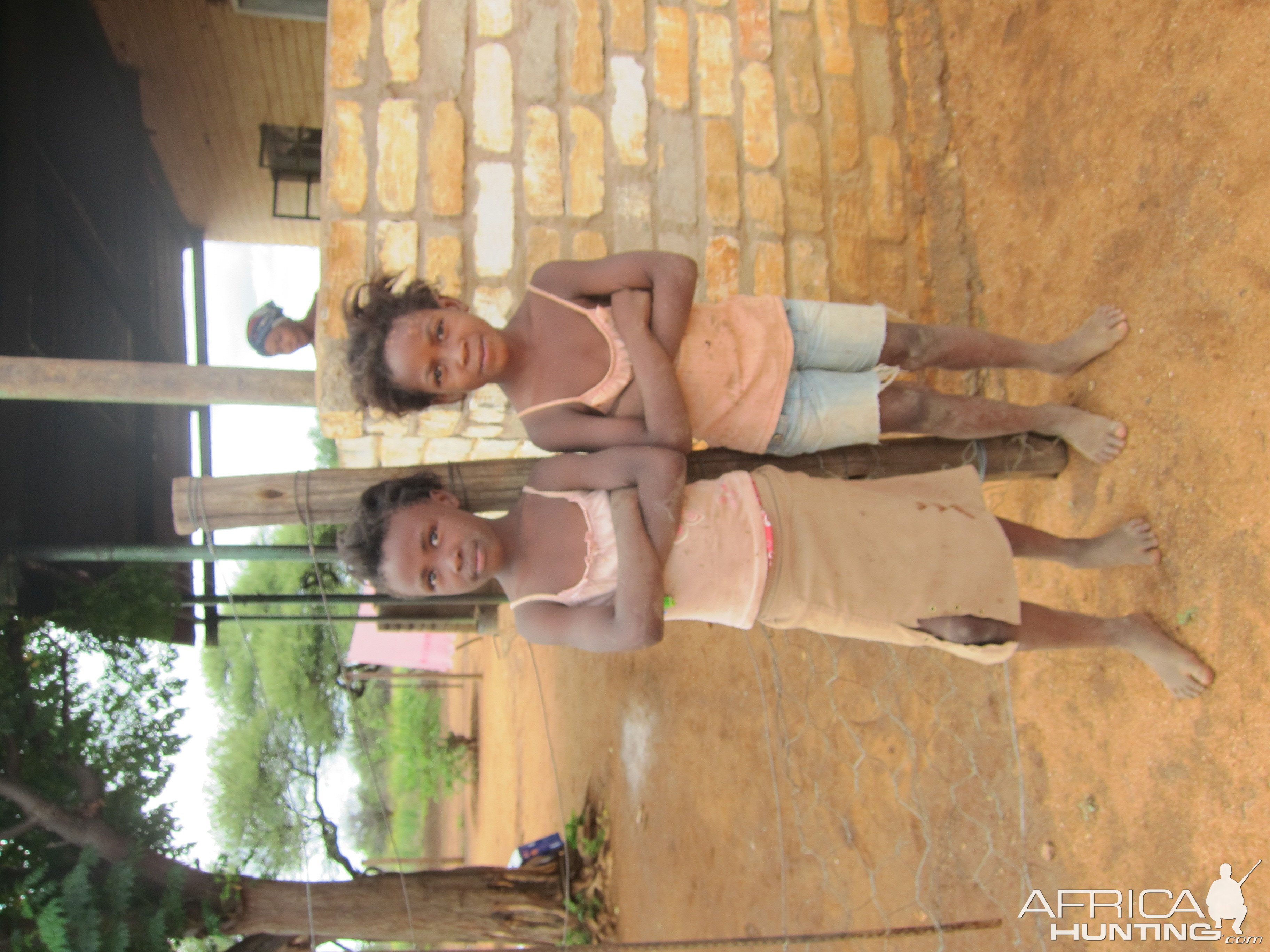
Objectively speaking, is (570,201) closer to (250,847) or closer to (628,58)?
(628,58)

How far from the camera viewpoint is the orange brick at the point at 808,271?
3.40m

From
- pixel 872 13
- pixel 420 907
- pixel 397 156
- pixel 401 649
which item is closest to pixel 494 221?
pixel 397 156

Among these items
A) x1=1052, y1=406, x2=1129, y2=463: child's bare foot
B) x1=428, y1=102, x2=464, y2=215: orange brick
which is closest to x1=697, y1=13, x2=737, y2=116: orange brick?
x1=428, y1=102, x2=464, y2=215: orange brick

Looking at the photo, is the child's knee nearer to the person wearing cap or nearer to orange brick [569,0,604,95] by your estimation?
the person wearing cap

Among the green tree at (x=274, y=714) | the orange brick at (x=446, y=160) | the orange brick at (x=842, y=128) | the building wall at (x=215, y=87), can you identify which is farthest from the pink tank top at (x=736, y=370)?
the building wall at (x=215, y=87)

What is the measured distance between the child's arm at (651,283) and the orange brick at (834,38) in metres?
2.00

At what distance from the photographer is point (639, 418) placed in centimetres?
196

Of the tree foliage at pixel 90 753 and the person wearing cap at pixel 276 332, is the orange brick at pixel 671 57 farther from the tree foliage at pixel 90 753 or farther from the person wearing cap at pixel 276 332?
the tree foliage at pixel 90 753

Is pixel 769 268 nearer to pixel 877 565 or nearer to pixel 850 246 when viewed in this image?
pixel 850 246

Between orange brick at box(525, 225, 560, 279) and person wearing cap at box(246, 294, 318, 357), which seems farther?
orange brick at box(525, 225, 560, 279)

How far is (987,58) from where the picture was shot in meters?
3.09

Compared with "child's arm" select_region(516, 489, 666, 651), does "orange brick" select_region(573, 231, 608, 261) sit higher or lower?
higher

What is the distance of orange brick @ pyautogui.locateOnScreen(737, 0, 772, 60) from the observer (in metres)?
3.46

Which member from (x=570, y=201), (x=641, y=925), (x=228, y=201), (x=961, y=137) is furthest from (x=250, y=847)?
(x=961, y=137)
